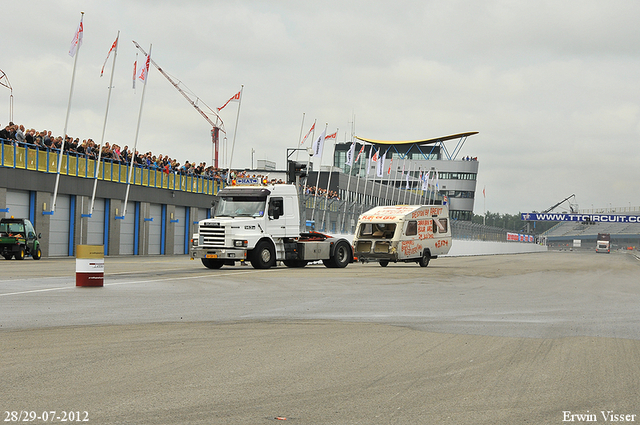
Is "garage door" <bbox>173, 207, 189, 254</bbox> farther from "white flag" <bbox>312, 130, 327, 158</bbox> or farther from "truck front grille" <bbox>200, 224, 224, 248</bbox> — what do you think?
"truck front grille" <bbox>200, 224, 224, 248</bbox>

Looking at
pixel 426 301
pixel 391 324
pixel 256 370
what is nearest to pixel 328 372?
pixel 256 370

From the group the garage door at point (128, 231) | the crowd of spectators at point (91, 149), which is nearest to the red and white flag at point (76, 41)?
the crowd of spectators at point (91, 149)

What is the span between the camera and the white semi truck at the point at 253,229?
25.5m

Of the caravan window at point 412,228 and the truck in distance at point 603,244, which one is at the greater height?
the caravan window at point 412,228

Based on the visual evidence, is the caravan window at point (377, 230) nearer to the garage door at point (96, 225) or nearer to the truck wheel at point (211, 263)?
the truck wheel at point (211, 263)

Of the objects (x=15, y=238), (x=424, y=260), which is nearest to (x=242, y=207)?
(x=15, y=238)

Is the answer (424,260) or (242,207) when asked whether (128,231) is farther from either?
(242,207)

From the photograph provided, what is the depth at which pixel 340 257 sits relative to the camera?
2998 cm

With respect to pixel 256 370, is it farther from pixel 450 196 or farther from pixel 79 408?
pixel 450 196

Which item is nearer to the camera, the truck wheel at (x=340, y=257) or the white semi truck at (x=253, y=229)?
the white semi truck at (x=253, y=229)

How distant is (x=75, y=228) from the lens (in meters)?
40.1

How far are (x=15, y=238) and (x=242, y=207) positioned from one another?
36.2ft

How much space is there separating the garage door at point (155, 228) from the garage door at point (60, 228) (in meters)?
8.23

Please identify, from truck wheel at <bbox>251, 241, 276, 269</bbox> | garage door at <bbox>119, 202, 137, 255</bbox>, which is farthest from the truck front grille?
garage door at <bbox>119, 202, 137, 255</bbox>
